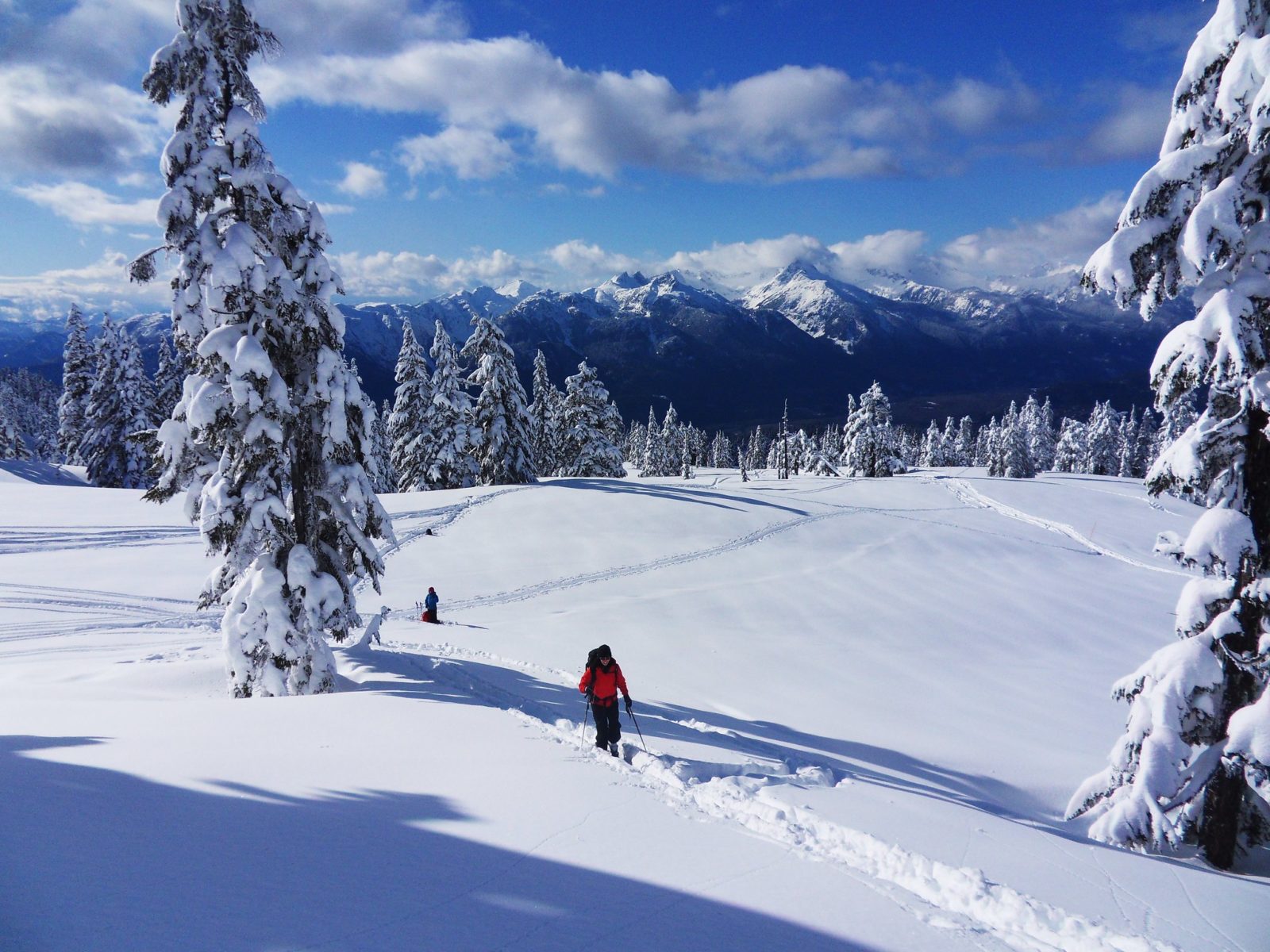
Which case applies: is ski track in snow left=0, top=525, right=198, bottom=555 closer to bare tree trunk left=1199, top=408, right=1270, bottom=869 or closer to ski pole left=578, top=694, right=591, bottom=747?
ski pole left=578, top=694, right=591, bottom=747

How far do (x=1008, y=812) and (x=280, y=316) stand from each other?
14119mm

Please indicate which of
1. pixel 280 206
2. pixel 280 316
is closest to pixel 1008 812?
pixel 280 316

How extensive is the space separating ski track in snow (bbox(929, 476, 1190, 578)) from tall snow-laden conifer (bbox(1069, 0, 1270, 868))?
28.8 m

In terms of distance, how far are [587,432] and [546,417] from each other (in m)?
7.36

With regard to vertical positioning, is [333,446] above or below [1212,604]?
above

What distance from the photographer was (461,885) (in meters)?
5.04

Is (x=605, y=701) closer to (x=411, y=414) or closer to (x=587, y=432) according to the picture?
(x=411, y=414)

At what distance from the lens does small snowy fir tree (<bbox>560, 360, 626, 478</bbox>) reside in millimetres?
54250

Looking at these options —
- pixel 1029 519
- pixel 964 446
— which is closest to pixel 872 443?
pixel 1029 519

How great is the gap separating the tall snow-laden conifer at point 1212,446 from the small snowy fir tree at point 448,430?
131 feet

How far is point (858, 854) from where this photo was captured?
6.29 meters

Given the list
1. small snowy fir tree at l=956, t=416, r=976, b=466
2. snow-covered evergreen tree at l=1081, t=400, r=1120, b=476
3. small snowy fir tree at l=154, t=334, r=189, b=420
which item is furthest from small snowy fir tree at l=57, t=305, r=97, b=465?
small snowy fir tree at l=956, t=416, r=976, b=466

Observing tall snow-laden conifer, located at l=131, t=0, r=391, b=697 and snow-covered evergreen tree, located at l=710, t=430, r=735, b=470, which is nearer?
tall snow-laden conifer, located at l=131, t=0, r=391, b=697

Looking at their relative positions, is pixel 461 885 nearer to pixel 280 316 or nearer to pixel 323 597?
pixel 323 597
